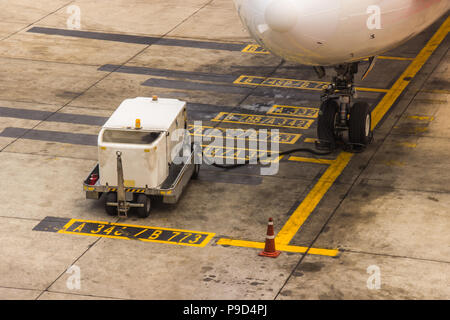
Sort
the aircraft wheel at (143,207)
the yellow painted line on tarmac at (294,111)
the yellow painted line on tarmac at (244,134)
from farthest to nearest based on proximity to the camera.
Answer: the yellow painted line on tarmac at (294,111), the yellow painted line on tarmac at (244,134), the aircraft wheel at (143,207)

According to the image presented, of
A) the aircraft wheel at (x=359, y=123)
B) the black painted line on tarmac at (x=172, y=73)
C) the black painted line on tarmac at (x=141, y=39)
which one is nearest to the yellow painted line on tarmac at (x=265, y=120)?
the aircraft wheel at (x=359, y=123)

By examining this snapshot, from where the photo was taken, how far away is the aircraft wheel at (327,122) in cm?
1897

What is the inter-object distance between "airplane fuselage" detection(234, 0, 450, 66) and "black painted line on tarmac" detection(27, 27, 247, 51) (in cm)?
993

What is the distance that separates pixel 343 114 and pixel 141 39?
33.7ft

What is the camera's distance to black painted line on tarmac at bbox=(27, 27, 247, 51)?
89.1 feet

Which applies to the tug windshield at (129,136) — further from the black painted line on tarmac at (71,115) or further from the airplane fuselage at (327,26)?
the black painted line on tarmac at (71,115)

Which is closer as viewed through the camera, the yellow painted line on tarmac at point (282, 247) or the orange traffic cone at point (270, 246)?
the orange traffic cone at point (270, 246)

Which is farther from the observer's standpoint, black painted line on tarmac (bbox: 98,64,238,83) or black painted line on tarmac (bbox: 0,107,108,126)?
black painted line on tarmac (bbox: 98,64,238,83)

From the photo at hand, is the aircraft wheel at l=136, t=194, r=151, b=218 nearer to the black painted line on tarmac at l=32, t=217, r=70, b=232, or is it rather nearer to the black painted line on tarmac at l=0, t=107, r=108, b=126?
the black painted line on tarmac at l=32, t=217, r=70, b=232

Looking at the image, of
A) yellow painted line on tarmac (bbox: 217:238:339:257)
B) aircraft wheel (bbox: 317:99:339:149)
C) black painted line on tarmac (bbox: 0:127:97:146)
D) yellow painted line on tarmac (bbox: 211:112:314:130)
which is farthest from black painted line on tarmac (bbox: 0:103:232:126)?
yellow painted line on tarmac (bbox: 217:238:339:257)

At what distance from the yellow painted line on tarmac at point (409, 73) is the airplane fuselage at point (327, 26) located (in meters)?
3.98

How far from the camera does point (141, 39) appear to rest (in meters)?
27.7

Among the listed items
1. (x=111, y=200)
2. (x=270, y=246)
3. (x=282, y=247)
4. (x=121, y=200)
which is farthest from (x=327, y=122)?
(x=111, y=200)

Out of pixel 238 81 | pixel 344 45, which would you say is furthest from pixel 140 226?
pixel 238 81
